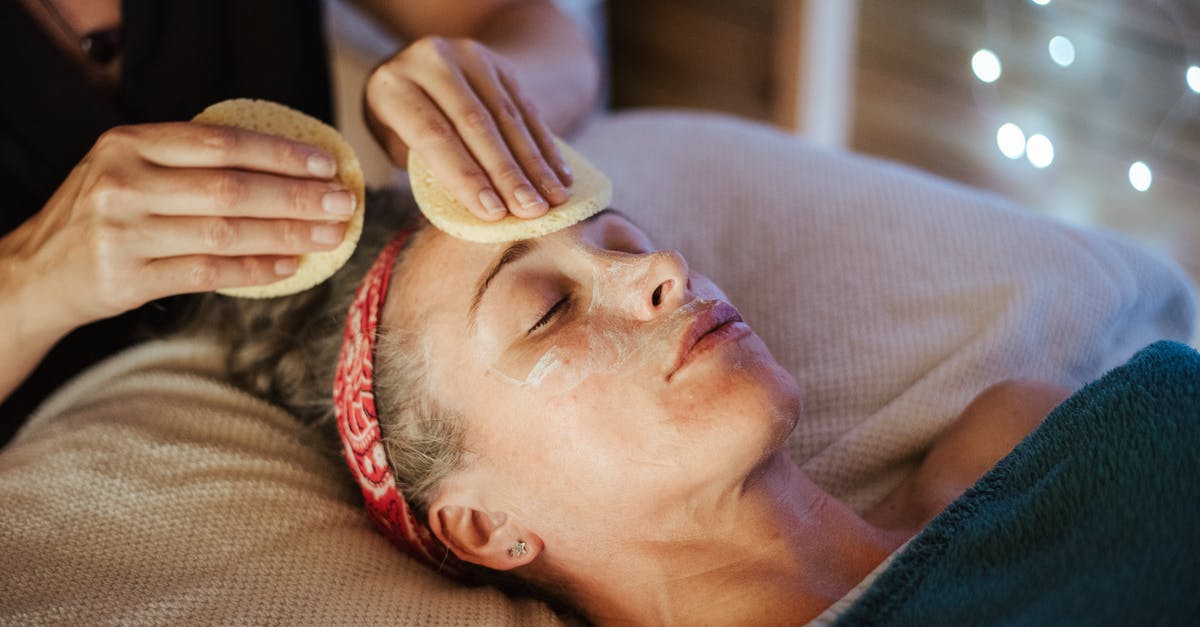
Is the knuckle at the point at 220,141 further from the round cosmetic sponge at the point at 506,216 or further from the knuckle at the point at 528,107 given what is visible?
the knuckle at the point at 528,107

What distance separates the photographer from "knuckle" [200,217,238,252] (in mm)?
1012

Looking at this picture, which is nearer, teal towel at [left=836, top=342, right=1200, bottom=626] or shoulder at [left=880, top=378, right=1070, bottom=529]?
teal towel at [left=836, top=342, right=1200, bottom=626]

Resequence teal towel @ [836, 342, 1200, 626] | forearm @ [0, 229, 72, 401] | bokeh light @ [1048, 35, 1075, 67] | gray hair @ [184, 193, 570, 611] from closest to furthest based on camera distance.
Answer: teal towel @ [836, 342, 1200, 626]
forearm @ [0, 229, 72, 401]
gray hair @ [184, 193, 570, 611]
bokeh light @ [1048, 35, 1075, 67]

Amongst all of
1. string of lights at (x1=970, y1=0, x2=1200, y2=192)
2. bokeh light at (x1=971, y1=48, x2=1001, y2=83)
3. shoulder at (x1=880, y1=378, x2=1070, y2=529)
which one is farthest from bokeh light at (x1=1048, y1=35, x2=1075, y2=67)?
shoulder at (x1=880, y1=378, x2=1070, y2=529)

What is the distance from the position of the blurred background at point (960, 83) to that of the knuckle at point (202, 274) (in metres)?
0.69

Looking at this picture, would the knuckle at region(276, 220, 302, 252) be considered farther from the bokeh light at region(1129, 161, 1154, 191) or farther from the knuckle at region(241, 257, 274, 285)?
the bokeh light at region(1129, 161, 1154, 191)

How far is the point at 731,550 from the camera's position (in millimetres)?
1105

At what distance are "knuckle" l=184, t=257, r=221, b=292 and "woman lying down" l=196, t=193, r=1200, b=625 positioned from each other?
8.2 inches

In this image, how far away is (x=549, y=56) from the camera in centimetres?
165

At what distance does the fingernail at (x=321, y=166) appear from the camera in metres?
1.06

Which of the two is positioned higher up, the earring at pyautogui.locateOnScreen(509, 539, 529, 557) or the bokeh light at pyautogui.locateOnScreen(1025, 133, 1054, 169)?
the bokeh light at pyautogui.locateOnScreen(1025, 133, 1054, 169)

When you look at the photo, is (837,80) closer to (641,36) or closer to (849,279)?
(641,36)

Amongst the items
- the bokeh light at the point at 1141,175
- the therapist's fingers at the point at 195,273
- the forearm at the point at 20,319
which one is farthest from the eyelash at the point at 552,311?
the bokeh light at the point at 1141,175

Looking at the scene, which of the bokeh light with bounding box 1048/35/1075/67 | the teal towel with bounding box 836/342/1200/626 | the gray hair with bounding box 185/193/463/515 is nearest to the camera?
the teal towel with bounding box 836/342/1200/626
